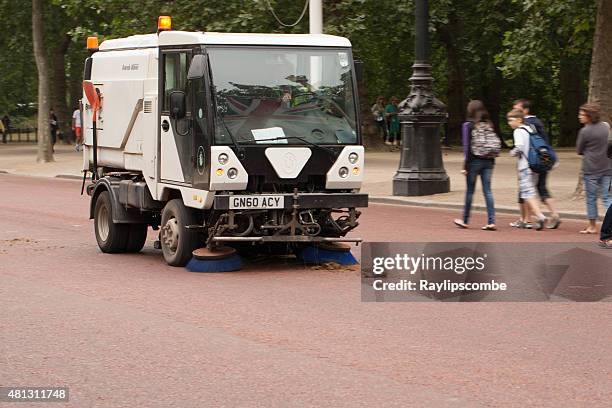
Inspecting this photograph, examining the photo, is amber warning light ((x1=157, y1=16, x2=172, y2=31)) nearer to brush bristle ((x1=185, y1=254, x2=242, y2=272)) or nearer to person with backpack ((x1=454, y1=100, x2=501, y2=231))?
brush bristle ((x1=185, y1=254, x2=242, y2=272))

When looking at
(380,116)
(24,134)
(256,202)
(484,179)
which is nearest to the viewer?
(256,202)

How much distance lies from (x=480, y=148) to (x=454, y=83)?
2802 cm

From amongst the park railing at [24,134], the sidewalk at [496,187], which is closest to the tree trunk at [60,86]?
the park railing at [24,134]

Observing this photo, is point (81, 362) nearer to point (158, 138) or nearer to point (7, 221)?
point (158, 138)

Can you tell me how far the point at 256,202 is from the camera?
1311cm

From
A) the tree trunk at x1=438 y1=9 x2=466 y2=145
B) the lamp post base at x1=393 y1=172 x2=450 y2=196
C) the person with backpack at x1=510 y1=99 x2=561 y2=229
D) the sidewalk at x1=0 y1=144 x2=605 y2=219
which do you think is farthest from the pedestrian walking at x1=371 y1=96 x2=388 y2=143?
the person with backpack at x1=510 y1=99 x2=561 y2=229

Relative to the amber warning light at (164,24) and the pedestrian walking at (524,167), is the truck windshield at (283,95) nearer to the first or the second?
the amber warning light at (164,24)

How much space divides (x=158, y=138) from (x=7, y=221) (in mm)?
6874

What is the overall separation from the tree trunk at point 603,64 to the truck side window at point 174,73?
35.2ft

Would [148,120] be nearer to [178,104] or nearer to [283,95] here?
[178,104]

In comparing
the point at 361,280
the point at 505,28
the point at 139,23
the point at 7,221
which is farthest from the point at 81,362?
the point at 505,28

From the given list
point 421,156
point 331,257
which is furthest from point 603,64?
point 331,257

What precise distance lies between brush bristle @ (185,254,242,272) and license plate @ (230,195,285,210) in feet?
2.25

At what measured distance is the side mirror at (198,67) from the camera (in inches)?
516
